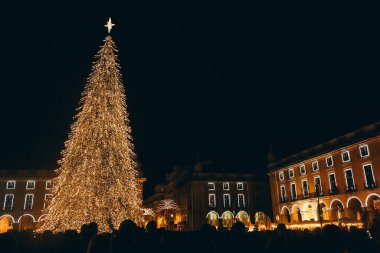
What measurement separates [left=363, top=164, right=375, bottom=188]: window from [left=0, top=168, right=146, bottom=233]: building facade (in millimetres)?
34229

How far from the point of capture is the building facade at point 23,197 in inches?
1967

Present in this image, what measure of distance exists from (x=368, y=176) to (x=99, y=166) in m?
32.2

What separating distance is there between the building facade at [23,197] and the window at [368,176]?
34229mm

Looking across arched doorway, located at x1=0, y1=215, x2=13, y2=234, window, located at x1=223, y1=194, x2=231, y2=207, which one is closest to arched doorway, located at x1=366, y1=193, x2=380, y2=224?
window, located at x1=223, y1=194, x2=231, y2=207

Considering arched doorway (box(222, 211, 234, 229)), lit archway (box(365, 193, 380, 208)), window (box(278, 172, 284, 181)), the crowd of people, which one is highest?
window (box(278, 172, 284, 181))

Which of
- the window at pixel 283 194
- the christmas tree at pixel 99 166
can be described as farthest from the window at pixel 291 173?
the christmas tree at pixel 99 166

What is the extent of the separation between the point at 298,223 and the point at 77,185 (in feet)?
117

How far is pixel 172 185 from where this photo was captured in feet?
264

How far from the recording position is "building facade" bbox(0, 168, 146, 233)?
50.0 metres

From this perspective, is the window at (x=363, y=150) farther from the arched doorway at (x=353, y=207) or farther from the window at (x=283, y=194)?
the window at (x=283, y=194)

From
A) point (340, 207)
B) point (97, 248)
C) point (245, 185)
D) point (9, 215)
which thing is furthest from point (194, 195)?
point (97, 248)

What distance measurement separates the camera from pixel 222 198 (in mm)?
59906

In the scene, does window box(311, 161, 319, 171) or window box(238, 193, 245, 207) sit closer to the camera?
window box(311, 161, 319, 171)

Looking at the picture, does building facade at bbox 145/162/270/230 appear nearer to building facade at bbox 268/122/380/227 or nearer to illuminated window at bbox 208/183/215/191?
illuminated window at bbox 208/183/215/191
